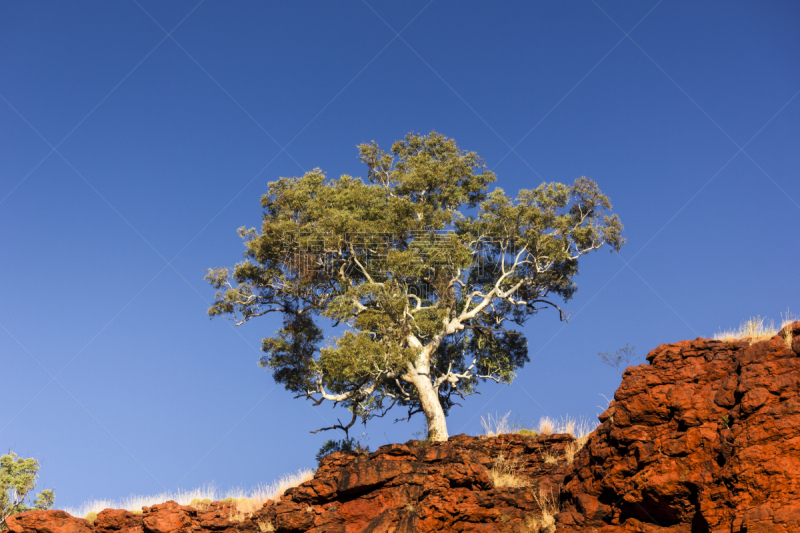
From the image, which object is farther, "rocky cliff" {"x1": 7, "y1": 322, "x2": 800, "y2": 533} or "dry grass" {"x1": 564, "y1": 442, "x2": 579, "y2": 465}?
"dry grass" {"x1": 564, "y1": 442, "x2": 579, "y2": 465}

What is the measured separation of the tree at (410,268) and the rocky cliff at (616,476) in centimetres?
553

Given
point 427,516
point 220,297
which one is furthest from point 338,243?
point 427,516

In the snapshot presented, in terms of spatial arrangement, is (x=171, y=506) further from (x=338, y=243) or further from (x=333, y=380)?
(x=338, y=243)

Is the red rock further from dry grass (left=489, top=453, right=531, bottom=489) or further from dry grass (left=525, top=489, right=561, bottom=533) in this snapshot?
dry grass (left=525, top=489, right=561, bottom=533)

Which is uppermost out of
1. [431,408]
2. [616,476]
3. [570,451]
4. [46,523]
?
[431,408]

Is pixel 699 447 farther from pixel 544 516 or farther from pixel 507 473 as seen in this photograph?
pixel 507 473

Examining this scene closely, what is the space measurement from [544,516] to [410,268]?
1110 cm

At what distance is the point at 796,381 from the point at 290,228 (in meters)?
17.0

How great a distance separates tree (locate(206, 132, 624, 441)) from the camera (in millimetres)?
21875

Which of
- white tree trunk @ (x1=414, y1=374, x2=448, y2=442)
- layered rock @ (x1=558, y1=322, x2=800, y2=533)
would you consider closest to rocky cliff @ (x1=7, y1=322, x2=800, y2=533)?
layered rock @ (x1=558, y1=322, x2=800, y2=533)

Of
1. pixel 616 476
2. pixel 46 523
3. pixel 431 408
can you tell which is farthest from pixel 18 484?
pixel 616 476

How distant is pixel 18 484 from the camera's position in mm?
22891

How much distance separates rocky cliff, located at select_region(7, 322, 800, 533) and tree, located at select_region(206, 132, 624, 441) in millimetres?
5529

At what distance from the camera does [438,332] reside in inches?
902
